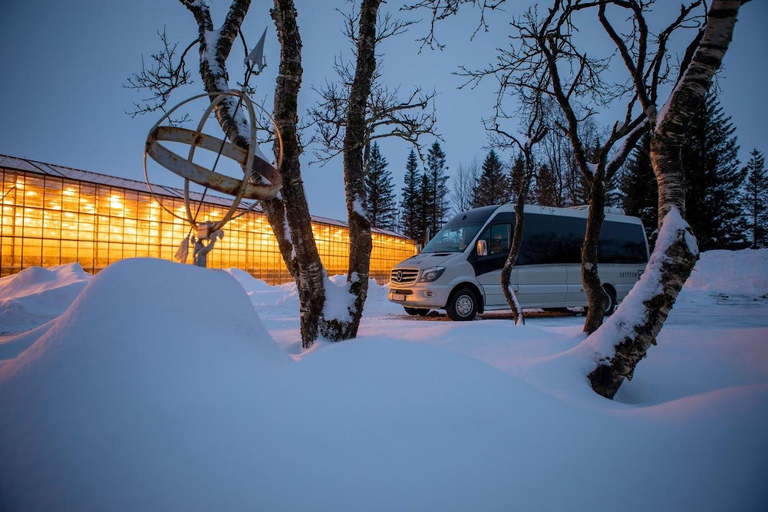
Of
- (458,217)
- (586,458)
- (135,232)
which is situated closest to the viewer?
(586,458)

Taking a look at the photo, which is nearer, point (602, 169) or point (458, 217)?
point (602, 169)

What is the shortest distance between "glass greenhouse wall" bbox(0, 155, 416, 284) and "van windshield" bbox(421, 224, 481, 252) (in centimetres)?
911

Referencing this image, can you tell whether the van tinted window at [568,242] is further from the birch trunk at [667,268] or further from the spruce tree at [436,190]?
the spruce tree at [436,190]

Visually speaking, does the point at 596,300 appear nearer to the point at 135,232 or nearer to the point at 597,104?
the point at 597,104

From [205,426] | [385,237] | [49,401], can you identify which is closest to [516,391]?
[205,426]

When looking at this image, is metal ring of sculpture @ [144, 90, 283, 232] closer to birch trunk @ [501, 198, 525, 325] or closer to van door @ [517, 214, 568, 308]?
birch trunk @ [501, 198, 525, 325]

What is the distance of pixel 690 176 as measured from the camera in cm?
2264

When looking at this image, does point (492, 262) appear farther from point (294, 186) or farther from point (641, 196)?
point (641, 196)

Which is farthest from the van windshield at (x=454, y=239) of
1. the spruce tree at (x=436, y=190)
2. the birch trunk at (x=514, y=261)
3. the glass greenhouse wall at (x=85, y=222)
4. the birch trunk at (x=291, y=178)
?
the spruce tree at (x=436, y=190)

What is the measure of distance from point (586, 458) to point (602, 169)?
12.3ft

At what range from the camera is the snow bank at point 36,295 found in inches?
255

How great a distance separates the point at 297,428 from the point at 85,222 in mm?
14554

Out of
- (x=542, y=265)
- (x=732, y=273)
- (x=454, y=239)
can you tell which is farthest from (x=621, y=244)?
(x=732, y=273)

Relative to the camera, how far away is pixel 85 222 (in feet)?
39.2
